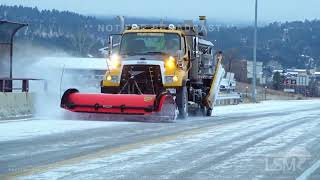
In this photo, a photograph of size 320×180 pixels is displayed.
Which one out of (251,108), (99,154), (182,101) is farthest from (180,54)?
(251,108)

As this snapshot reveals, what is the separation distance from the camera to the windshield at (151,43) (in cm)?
1994

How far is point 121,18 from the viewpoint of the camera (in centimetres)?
2195

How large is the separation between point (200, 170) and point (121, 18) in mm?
13514

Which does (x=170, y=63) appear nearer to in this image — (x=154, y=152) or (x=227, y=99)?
(x=154, y=152)

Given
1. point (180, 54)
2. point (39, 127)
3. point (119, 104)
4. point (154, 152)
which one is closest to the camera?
point (154, 152)

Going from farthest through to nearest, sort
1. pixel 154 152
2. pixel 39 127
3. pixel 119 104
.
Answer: pixel 119 104
pixel 39 127
pixel 154 152

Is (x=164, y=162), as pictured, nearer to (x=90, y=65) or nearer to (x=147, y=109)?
(x=147, y=109)

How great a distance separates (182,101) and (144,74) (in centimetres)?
155

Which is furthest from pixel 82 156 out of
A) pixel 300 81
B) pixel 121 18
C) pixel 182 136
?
pixel 300 81

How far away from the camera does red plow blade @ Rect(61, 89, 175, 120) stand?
1753 cm

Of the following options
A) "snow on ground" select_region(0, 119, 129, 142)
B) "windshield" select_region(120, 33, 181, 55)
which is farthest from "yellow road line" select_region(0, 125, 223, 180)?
"windshield" select_region(120, 33, 181, 55)

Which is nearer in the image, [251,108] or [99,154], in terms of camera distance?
[99,154]

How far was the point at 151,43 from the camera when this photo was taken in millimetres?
20062

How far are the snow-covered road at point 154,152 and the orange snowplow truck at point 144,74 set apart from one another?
1.32 m
